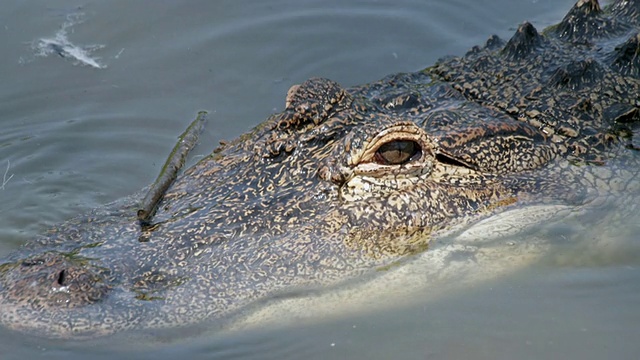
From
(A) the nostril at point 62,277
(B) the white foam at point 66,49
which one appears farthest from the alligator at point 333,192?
→ (B) the white foam at point 66,49

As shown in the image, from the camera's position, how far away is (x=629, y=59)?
22.2 feet

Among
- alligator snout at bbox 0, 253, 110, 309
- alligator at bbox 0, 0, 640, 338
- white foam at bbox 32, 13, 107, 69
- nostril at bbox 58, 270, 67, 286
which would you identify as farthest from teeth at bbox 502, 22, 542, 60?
white foam at bbox 32, 13, 107, 69

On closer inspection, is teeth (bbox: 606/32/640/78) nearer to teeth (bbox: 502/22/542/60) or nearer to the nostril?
teeth (bbox: 502/22/542/60)

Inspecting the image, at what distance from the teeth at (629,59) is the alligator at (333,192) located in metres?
0.01

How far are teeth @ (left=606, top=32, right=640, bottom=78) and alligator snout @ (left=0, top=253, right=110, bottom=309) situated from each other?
4522 millimetres

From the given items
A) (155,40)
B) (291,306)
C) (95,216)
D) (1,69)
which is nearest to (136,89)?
(155,40)

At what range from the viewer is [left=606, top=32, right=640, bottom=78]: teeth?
6746 millimetres

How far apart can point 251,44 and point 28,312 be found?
5.40m

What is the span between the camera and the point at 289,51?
9.43 meters

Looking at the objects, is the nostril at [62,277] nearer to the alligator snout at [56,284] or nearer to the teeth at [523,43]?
the alligator snout at [56,284]

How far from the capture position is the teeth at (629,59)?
22.1ft

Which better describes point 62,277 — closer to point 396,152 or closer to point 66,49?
point 396,152

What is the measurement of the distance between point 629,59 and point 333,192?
9.84ft

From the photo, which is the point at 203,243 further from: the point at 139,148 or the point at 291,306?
the point at 139,148
